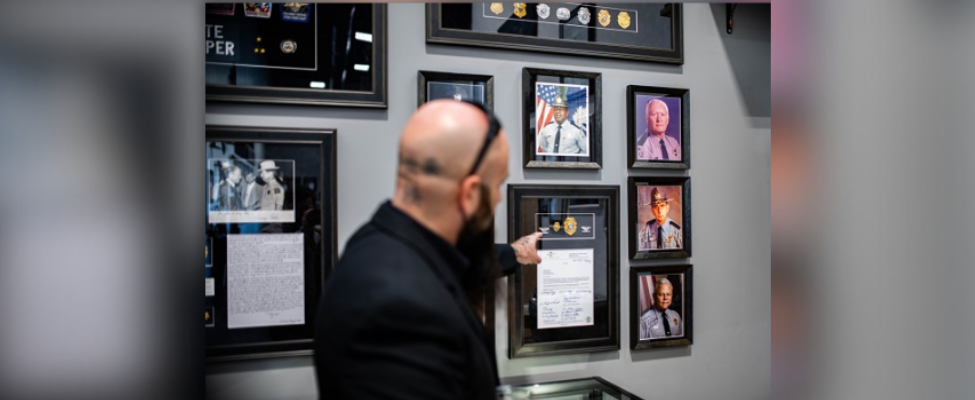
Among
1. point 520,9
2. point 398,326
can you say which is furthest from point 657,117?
point 398,326

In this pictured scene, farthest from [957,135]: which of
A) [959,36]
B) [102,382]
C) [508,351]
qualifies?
[102,382]

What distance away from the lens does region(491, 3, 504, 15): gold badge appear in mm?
1976

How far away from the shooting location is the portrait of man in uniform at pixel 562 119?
2.04 metres

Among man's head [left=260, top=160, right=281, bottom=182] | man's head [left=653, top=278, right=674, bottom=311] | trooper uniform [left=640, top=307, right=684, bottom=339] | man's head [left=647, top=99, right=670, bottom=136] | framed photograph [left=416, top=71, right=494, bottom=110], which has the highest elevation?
framed photograph [left=416, top=71, right=494, bottom=110]

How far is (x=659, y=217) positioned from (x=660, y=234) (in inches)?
2.7

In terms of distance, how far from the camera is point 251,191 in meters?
1.73

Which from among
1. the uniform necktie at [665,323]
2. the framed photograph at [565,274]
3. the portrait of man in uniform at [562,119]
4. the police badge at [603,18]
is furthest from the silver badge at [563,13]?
the uniform necktie at [665,323]

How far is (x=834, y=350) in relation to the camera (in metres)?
1.58

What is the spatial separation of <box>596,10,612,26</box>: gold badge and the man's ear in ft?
4.34

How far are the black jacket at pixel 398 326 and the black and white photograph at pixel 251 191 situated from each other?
816 millimetres

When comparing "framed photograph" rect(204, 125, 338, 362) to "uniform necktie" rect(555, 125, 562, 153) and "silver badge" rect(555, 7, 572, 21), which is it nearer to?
"uniform necktie" rect(555, 125, 562, 153)

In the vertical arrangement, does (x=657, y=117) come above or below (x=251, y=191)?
above

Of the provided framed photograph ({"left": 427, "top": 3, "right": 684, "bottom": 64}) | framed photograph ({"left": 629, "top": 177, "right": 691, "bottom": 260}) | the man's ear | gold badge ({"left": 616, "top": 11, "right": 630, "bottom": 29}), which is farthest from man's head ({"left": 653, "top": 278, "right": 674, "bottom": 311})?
the man's ear

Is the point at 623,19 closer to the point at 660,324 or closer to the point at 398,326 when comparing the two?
the point at 660,324
